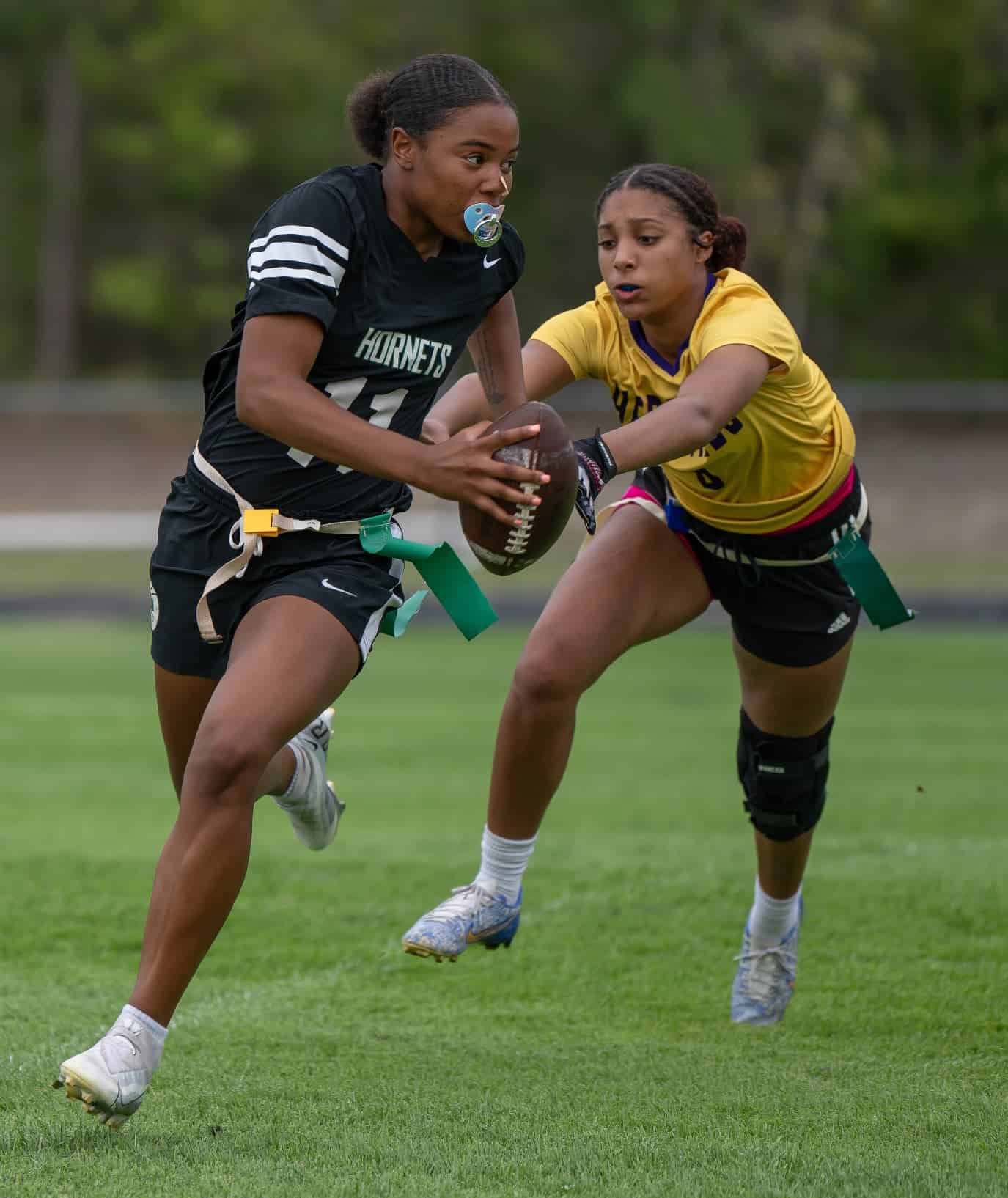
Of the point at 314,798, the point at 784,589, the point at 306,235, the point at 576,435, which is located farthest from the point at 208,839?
the point at 576,435

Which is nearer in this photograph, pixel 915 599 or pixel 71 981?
pixel 71 981

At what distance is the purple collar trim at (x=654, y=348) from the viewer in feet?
16.2

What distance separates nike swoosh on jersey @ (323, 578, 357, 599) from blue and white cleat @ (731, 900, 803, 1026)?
205 cm

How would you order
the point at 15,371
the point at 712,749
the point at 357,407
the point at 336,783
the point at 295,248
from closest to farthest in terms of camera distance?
the point at 295,248, the point at 357,407, the point at 336,783, the point at 712,749, the point at 15,371

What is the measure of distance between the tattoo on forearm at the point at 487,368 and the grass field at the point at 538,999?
71.1 inches

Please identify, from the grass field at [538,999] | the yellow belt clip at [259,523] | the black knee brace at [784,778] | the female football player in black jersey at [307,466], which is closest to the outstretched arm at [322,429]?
the female football player in black jersey at [307,466]

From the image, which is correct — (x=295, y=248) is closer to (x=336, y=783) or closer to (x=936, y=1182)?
(x=936, y=1182)

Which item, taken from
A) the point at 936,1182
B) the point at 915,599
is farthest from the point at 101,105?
the point at 936,1182

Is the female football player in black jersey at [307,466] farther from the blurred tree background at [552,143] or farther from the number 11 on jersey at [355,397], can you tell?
the blurred tree background at [552,143]

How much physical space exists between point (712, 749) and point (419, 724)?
2162 millimetres

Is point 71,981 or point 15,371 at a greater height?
point 71,981

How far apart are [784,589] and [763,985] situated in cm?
124

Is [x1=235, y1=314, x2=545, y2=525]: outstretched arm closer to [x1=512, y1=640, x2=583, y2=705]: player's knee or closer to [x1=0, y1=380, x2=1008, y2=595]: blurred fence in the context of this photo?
[x1=512, y1=640, x2=583, y2=705]: player's knee

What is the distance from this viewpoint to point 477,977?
5.87m
